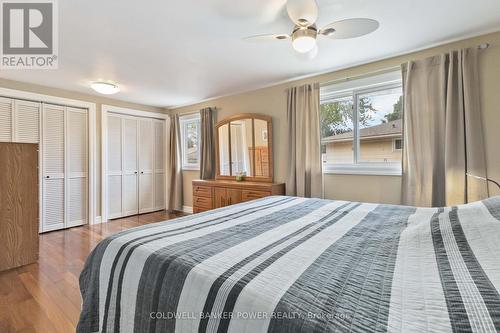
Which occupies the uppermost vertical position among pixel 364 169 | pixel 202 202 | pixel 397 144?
pixel 397 144

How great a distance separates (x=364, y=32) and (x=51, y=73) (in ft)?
12.3

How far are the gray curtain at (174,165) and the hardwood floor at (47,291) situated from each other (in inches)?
74.1

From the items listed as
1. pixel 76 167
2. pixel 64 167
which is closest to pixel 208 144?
pixel 76 167

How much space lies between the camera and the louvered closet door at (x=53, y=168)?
3783 millimetres

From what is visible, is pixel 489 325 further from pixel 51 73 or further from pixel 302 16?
pixel 51 73

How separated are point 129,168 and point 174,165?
2.83 ft

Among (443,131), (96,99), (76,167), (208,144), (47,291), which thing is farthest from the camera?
(208,144)

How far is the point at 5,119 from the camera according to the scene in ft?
11.2

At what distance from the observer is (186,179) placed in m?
5.20

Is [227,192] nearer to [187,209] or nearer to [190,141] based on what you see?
[187,209]

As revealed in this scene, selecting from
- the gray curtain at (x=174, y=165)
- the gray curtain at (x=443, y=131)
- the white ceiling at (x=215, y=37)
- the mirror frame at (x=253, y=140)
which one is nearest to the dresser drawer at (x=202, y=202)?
the mirror frame at (x=253, y=140)

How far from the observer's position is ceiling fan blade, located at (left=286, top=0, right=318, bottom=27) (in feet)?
5.16

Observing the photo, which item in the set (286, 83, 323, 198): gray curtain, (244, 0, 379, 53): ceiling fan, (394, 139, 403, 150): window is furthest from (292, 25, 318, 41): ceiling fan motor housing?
(394, 139, 403, 150): window

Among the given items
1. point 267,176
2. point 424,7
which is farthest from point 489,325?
point 267,176
